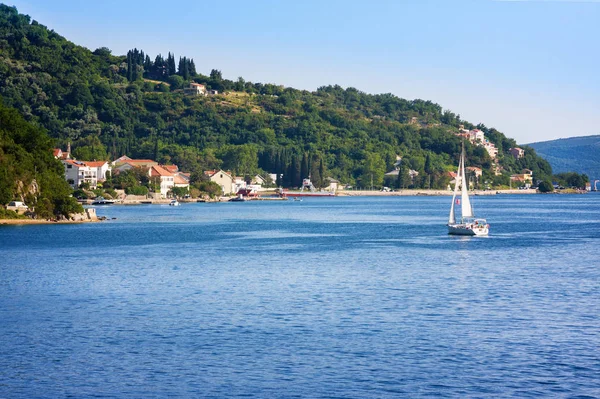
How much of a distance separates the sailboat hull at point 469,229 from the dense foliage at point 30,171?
33.3 meters

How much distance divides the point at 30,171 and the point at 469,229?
36.4m

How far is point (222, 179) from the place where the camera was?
6491 inches

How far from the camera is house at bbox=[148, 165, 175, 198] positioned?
5541 inches

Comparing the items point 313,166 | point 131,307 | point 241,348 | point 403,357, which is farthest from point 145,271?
point 313,166

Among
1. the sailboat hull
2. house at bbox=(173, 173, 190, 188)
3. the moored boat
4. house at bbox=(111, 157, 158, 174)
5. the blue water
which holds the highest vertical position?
house at bbox=(111, 157, 158, 174)

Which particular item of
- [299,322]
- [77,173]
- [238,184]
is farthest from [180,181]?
[299,322]

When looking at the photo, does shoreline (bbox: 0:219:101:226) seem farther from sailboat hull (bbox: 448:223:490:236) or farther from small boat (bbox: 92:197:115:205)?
small boat (bbox: 92:197:115:205)

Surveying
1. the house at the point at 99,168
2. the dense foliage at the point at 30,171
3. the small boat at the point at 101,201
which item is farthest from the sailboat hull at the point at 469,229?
the house at the point at 99,168

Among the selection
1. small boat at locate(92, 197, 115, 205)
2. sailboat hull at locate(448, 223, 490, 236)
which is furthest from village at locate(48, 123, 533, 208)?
sailboat hull at locate(448, 223, 490, 236)

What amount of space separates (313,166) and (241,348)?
162 m

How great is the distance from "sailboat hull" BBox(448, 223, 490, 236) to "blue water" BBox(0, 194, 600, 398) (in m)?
10.4

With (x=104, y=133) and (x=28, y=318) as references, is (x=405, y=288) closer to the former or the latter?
(x=28, y=318)

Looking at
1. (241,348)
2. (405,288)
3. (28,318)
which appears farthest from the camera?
(405,288)

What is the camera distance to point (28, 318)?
88.8ft
